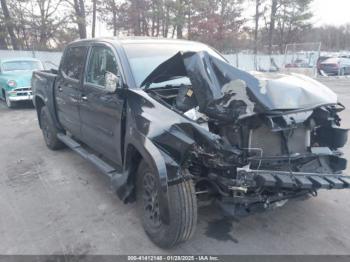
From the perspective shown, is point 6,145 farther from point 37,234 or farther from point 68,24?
point 68,24

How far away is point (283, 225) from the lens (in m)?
3.48

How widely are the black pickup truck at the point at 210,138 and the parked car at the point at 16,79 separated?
27.6 feet

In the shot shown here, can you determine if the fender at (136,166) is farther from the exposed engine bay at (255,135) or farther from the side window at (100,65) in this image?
the side window at (100,65)

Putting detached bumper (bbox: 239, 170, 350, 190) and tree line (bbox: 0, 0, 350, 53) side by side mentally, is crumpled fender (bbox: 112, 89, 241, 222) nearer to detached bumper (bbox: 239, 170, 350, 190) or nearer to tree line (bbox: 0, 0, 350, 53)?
detached bumper (bbox: 239, 170, 350, 190)

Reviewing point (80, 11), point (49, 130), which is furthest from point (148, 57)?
point (80, 11)

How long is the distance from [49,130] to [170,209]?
411 cm

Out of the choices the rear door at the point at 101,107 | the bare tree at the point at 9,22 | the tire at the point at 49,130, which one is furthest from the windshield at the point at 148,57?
the bare tree at the point at 9,22

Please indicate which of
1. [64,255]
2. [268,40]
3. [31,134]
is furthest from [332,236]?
[268,40]

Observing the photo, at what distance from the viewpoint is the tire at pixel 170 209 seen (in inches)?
108

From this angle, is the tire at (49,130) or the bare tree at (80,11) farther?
the bare tree at (80,11)

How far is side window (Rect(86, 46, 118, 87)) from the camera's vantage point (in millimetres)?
3830

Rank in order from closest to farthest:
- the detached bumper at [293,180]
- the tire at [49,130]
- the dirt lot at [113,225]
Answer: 1. the detached bumper at [293,180]
2. the dirt lot at [113,225]
3. the tire at [49,130]

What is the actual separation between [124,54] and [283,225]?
2558mm

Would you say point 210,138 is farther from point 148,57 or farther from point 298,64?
point 298,64
